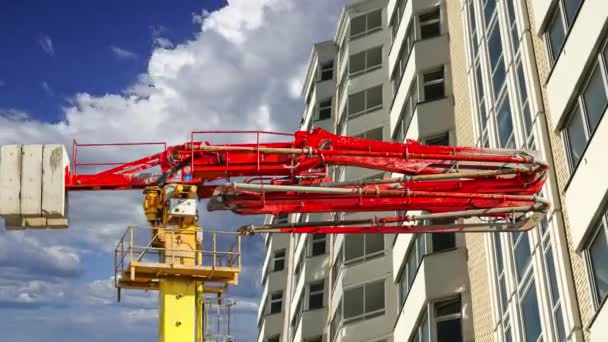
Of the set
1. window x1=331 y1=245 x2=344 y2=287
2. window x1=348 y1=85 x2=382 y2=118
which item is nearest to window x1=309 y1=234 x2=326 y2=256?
window x1=331 y1=245 x2=344 y2=287

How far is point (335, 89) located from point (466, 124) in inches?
1100

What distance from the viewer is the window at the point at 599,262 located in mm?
20266

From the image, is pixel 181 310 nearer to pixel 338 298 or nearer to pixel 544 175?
pixel 544 175

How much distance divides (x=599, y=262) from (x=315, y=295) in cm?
3357

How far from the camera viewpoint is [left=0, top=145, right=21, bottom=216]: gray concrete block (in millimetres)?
23547

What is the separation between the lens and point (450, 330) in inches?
1179

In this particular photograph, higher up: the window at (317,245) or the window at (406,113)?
the window at (406,113)

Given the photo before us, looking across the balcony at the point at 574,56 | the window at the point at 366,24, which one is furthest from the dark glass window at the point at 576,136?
the window at the point at 366,24

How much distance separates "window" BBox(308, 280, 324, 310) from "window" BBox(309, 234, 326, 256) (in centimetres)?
183

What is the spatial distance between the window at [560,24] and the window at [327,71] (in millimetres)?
36865

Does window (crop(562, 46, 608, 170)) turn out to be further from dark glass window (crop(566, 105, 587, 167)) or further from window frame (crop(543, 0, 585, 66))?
window frame (crop(543, 0, 585, 66))

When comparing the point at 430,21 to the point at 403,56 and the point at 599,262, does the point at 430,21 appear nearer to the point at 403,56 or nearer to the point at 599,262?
the point at 403,56

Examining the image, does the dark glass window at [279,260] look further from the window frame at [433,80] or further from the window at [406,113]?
the window frame at [433,80]

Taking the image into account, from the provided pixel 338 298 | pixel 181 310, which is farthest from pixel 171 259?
pixel 338 298
